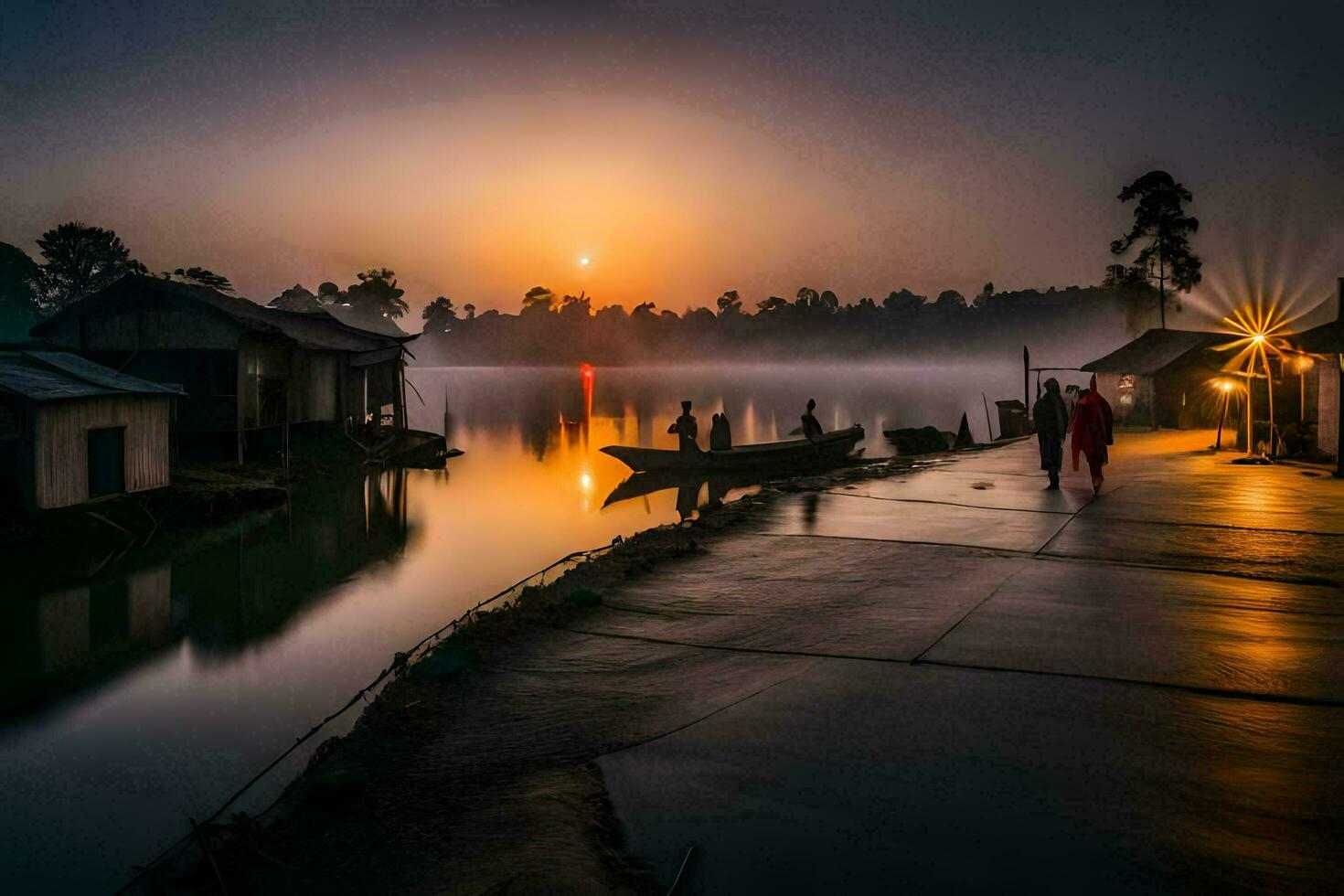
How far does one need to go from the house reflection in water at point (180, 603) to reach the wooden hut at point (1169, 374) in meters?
30.3

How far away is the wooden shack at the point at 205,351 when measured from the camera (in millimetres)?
29266

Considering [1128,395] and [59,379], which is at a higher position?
[1128,395]

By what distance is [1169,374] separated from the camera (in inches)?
1438

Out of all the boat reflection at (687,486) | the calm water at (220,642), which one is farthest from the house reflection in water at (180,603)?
the boat reflection at (687,486)

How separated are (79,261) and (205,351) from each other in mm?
94231

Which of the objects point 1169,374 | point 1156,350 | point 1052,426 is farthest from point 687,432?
point 1156,350

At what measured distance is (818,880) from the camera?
4500 millimetres

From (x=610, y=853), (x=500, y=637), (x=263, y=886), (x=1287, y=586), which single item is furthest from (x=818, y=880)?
(x=1287, y=586)

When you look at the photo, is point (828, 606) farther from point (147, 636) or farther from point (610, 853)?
point (147, 636)

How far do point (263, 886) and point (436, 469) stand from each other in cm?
3464

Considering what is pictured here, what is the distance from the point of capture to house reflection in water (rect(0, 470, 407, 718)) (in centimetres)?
1303

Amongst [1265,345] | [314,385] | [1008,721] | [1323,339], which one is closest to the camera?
[1008,721]

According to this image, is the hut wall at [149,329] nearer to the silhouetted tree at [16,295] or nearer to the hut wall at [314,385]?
the hut wall at [314,385]

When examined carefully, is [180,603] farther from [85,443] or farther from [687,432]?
[687,432]
